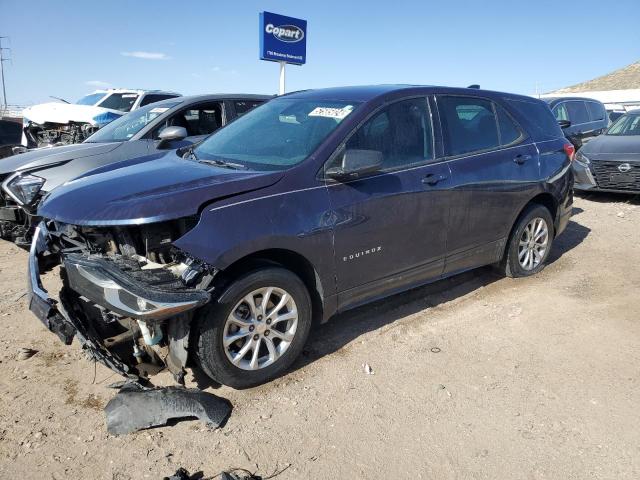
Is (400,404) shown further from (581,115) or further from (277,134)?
(581,115)

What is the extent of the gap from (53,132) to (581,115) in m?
12.3

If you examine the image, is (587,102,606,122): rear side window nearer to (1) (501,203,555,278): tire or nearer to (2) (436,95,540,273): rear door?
(1) (501,203,555,278): tire

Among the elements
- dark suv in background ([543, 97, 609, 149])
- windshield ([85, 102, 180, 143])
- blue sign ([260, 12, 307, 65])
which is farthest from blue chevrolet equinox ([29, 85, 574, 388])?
blue sign ([260, 12, 307, 65])

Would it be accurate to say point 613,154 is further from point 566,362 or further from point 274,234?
point 274,234

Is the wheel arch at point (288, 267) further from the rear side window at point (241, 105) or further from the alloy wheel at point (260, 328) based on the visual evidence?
the rear side window at point (241, 105)

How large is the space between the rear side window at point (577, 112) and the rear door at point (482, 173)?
330 inches

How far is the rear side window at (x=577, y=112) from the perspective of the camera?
39.2ft

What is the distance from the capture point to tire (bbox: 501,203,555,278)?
486 cm

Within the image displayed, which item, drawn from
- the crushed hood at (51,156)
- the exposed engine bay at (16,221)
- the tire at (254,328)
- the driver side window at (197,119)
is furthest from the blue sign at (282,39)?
the tire at (254,328)

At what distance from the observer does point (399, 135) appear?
149 inches

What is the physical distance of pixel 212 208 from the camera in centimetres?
288

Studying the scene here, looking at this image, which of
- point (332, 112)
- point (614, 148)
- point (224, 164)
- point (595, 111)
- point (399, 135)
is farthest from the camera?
point (595, 111)

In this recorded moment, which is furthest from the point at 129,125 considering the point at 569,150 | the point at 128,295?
the point at 569,150

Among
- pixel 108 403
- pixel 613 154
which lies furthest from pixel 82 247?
pixel 613 154
